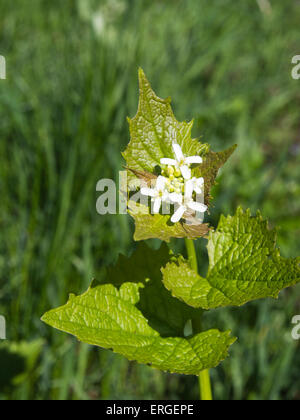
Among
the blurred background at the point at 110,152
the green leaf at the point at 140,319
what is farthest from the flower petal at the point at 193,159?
the blurred background at the point at 110,152

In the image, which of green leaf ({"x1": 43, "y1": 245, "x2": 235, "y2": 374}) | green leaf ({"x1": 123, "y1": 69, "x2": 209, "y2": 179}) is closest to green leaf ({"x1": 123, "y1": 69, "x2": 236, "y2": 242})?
green leaf ({"x1": 123, "y1": 69, "x2": 209, "y2": 179})

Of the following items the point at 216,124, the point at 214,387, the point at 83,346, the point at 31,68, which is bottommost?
the point at 214,387

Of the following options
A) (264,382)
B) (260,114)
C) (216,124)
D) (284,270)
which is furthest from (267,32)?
(284,270)

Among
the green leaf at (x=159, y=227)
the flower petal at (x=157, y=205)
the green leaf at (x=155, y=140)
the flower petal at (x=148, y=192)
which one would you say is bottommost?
the green leaf at (x=159, y=227)

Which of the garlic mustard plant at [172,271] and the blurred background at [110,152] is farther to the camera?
the blurred background at [110,152]

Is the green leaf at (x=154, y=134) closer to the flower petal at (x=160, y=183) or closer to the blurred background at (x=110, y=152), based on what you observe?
the flower petal at (x=160, y=183)

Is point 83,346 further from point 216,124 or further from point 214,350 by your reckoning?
point 216,124

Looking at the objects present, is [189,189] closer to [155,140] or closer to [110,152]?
[155,140]

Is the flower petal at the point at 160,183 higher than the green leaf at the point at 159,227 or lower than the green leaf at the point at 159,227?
higher
